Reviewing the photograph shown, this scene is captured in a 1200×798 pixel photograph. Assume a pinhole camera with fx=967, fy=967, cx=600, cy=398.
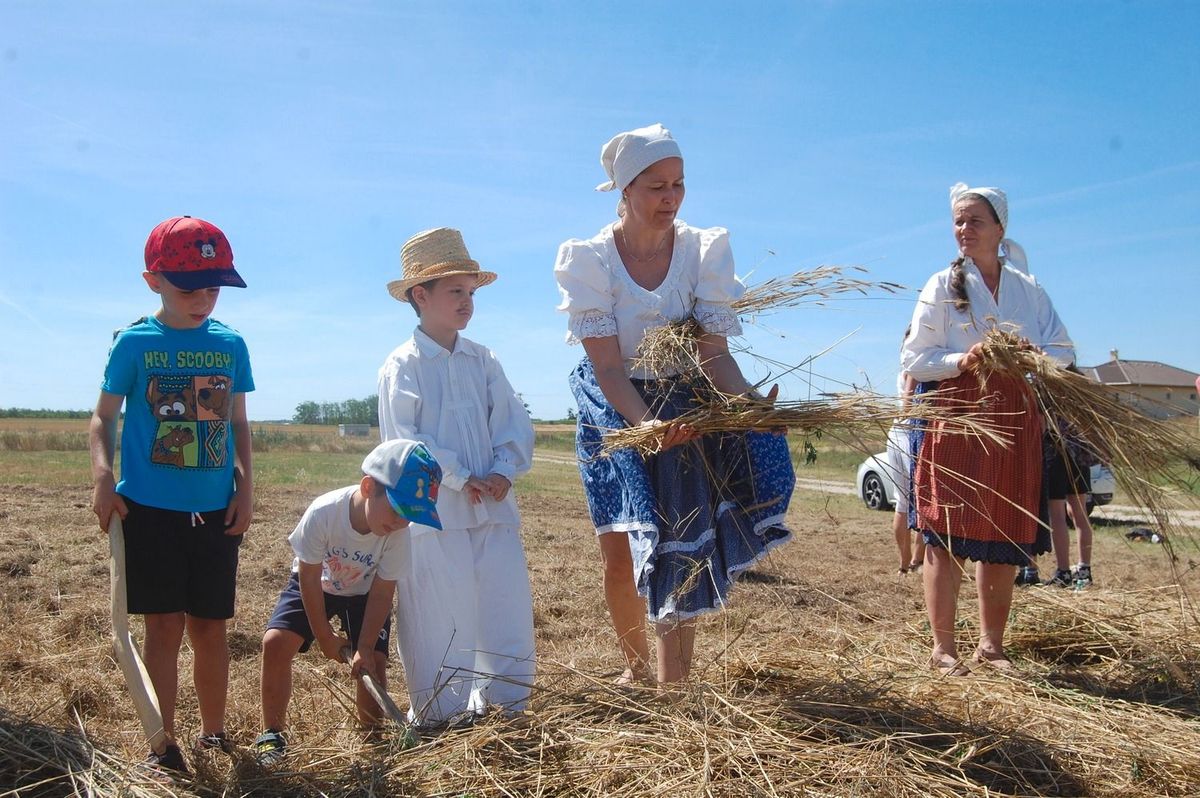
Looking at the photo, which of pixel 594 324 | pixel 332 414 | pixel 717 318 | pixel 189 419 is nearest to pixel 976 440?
pixel 717 318

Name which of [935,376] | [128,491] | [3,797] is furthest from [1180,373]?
[3,797]

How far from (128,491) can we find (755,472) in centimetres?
206

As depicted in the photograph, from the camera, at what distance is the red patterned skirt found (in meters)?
3.79

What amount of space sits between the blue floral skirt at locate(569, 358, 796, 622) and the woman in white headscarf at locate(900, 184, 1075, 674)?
0.92 metres

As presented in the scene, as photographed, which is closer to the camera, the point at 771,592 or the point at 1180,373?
the point at 1180,373

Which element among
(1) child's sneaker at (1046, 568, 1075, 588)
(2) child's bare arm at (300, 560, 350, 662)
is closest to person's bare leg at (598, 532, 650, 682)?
(2) child's bare arm at (300, 560, 350, 662)

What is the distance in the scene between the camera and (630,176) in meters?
3.29

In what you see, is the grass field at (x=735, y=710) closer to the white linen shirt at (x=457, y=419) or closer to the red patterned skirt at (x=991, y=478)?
the red patterned skirt at (x=991, y=478)

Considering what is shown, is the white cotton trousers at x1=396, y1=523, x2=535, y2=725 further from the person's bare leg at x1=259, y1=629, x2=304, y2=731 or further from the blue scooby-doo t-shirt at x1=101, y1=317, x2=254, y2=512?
the blue scooby-doo t-shirt at x1=101, y1=317, x2=254, y2=512

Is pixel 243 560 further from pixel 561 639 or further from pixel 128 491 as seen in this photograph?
pixel 128 491

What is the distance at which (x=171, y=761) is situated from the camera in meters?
2.79

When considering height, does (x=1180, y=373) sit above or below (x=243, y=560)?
above

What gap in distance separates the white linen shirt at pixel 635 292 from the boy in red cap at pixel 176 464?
3.67ft

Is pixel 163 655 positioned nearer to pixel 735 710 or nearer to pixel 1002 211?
pixel 735 710
